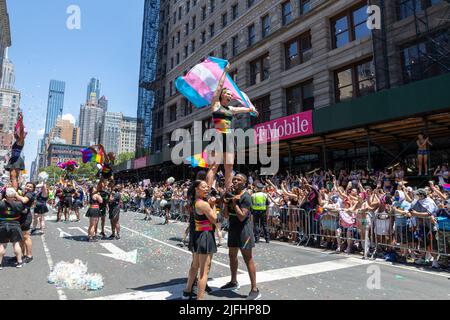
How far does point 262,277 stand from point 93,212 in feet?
22.1

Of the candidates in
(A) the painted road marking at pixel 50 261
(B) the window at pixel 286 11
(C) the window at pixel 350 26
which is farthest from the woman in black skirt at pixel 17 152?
(B) the window at pixel 286 11

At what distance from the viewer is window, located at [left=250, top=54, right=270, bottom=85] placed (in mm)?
26891

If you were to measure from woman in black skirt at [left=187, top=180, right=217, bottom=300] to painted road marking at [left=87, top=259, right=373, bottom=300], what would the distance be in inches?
27.3

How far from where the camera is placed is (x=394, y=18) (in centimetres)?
1820

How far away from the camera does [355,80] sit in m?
19.9

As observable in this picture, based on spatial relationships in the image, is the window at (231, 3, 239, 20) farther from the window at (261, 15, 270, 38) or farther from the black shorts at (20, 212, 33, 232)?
the black shorts at (20, 212, 33, 232)

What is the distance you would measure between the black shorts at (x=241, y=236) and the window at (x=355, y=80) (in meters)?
17.0

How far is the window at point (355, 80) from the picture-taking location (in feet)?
62.4

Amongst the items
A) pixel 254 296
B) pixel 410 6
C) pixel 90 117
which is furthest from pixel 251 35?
pixel 90 117

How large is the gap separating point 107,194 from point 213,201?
7.91 metres

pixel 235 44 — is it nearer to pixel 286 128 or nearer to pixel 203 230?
pixel 286 128

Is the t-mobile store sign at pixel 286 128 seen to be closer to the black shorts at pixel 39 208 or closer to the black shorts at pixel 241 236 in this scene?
the black shorts at pixel 241 236

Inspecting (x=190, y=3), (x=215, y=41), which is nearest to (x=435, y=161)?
(x=215, y=41)
